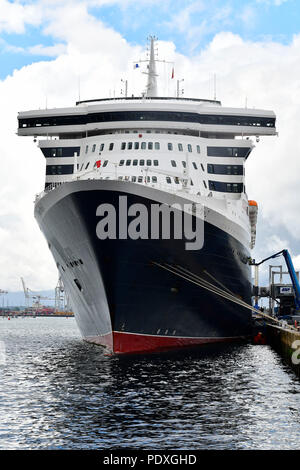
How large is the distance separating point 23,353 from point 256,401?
912 inches

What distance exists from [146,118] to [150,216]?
10.0m

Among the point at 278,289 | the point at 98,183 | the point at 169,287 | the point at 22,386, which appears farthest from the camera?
the point at 278,289

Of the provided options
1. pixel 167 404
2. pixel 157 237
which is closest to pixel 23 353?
pixel 157 237

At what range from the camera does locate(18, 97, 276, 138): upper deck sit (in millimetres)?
37531

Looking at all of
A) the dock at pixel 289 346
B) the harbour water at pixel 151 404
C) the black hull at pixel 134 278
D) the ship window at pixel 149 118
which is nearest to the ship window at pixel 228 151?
the ship window at pixel 149 118

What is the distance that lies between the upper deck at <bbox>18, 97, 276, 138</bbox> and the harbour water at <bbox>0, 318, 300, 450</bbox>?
14.0 m

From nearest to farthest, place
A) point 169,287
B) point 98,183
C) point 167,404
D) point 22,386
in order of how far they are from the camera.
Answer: point 167,404 < point 22,386 < point 98,183 < point 169,287

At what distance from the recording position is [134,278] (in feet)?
96.6

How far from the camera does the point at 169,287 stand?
1200 inches

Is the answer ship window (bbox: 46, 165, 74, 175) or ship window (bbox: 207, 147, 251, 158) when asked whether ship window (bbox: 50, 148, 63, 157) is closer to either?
ship window (bbox: 46, 165, 74, 175)

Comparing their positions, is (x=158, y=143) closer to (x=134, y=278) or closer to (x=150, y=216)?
(x=150, y=216)

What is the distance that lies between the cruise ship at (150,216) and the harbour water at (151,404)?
96.2 inches

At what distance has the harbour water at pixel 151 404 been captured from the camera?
15.6 metres
